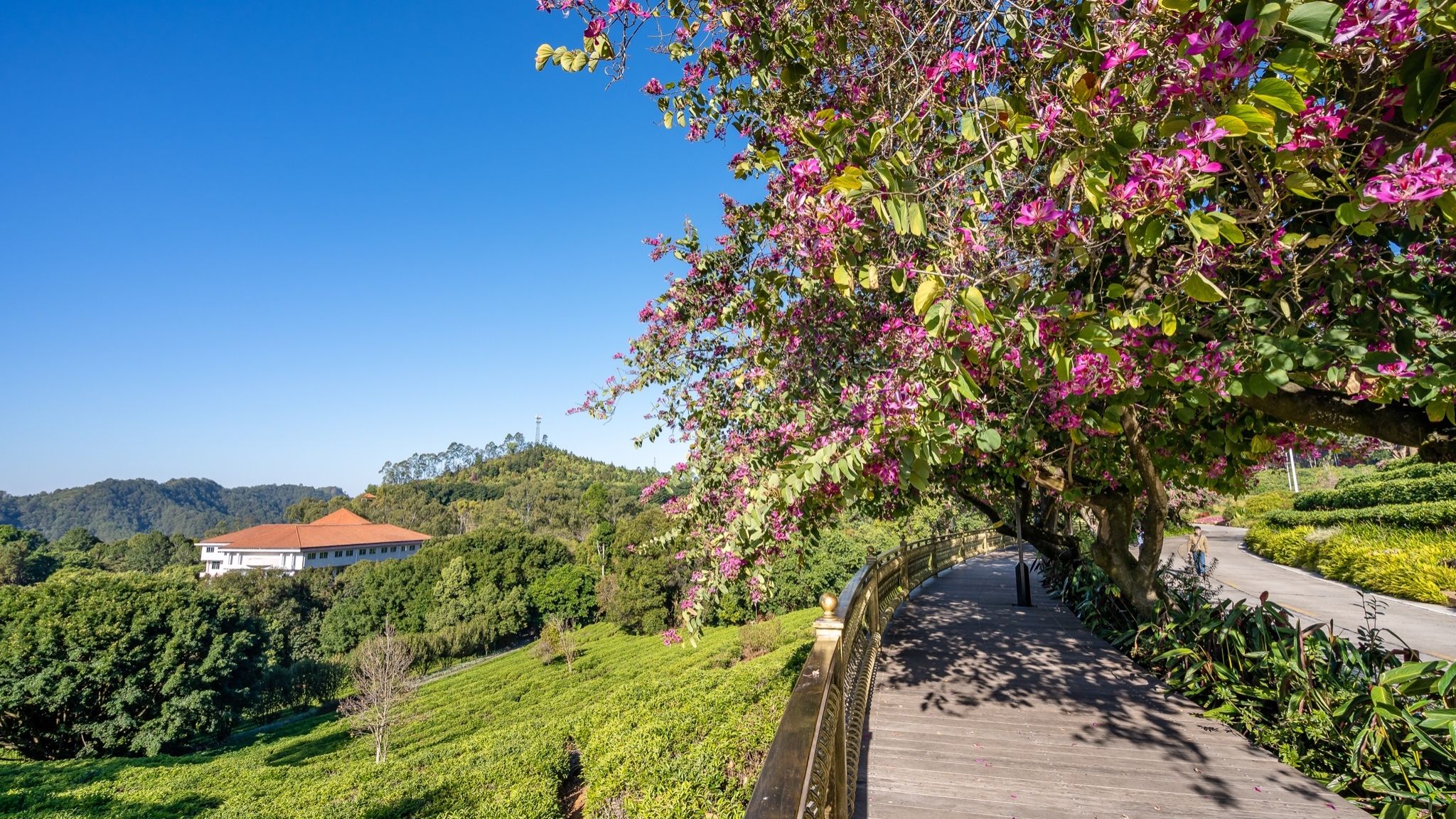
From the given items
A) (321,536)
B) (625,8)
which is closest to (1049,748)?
(625,8)

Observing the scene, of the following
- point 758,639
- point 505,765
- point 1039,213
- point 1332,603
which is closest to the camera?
point 1039,213

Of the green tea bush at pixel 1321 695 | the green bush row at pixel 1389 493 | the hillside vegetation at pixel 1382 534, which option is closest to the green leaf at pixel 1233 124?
the green tea bush at pixel 1321 695

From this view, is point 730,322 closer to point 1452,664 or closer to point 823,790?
point 823,790

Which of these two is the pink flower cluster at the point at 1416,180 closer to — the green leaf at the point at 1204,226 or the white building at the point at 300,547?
the green leaf at the point at 1204,226

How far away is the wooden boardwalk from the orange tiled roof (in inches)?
3137

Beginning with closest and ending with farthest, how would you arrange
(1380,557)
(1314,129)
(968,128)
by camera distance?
(968,128) < (1314,129) < (1380,557)

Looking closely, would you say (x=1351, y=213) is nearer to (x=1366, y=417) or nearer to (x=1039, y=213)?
(x=1039, y=213)

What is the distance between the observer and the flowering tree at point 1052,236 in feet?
5.39

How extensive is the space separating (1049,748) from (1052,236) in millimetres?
3875

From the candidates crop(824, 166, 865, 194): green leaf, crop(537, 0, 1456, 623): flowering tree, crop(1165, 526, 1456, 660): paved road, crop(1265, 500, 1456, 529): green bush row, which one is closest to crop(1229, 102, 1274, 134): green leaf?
crop(537, 0, 1456, 623): flowering tree

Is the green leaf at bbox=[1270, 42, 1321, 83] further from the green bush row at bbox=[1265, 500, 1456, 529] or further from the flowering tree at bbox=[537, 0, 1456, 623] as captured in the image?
the green bush row at bbox=[1265, 500, 1456, 529]

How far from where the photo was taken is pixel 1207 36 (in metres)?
1.45

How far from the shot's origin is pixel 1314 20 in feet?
3.99

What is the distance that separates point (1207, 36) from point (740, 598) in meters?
37.9
